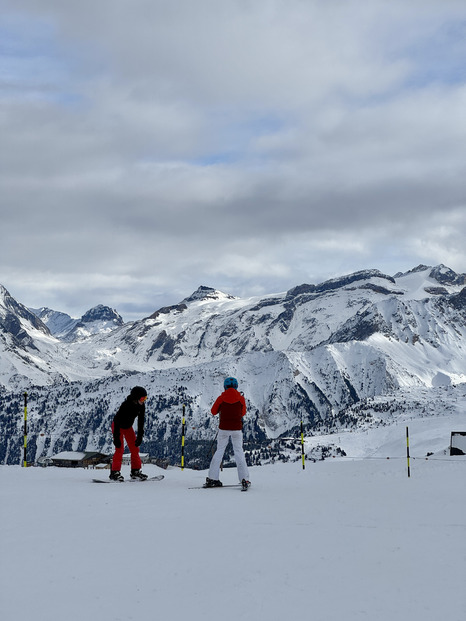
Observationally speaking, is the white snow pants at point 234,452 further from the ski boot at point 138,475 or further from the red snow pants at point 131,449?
the red snow pants at point 131,449

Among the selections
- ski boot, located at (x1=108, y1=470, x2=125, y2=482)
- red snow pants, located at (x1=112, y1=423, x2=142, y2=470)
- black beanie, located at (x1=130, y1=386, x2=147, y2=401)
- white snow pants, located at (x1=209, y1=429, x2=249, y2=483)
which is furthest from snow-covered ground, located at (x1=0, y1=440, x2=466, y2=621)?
black beanie, located at (x1=130, y1=386, x2=147, y2=401)

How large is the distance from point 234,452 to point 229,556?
8313 mm

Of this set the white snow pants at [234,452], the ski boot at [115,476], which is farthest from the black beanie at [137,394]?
the white snow pants at [234,452]

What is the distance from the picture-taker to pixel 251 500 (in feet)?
47.8

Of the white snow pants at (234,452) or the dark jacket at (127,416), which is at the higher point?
the dark jacket at (127,416)

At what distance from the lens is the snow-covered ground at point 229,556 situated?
7152 millimetres

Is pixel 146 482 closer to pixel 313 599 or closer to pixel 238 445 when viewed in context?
pixel 238 445

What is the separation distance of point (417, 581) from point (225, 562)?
8.42 feet

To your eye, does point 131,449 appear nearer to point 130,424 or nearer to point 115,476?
point 130,424

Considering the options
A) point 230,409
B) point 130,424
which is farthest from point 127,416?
point 230,409

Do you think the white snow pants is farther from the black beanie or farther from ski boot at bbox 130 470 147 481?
the black beanie

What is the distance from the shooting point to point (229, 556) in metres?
9.09

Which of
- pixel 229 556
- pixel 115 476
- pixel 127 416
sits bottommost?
pixel 229 556

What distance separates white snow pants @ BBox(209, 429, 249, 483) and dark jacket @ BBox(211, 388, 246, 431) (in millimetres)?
186
